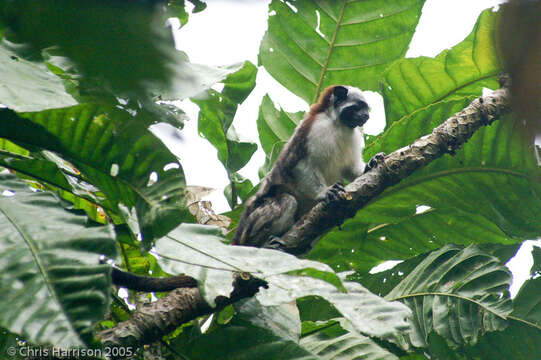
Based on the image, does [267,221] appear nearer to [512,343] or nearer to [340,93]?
[340,93]

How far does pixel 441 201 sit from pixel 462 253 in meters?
0.54

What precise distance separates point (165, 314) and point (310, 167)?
310 cm

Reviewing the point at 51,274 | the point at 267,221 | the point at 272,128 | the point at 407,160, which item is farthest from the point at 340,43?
the point at 51,274

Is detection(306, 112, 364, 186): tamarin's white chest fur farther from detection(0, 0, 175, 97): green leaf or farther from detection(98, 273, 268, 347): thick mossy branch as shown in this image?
detection(0, 0, 175, 97): green leaf

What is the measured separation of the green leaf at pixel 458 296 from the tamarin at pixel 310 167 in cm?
122

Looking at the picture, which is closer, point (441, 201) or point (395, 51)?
point (441, 201)

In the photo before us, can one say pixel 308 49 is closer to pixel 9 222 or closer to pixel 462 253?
pixel 462 253

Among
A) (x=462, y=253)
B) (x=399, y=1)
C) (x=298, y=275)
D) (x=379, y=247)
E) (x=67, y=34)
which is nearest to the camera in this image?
(x=67, y=34)

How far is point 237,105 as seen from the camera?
437 cm

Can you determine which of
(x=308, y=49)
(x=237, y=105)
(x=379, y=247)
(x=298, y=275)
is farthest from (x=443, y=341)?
(x=308, y=49)

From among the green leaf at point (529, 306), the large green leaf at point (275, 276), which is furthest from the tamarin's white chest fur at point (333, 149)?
the large green leaf at point (275, 276)

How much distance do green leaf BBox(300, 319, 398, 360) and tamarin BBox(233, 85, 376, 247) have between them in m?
1.64

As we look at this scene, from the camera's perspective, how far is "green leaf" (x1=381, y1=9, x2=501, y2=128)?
4.08 m

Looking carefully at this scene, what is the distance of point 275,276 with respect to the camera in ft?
6.85
